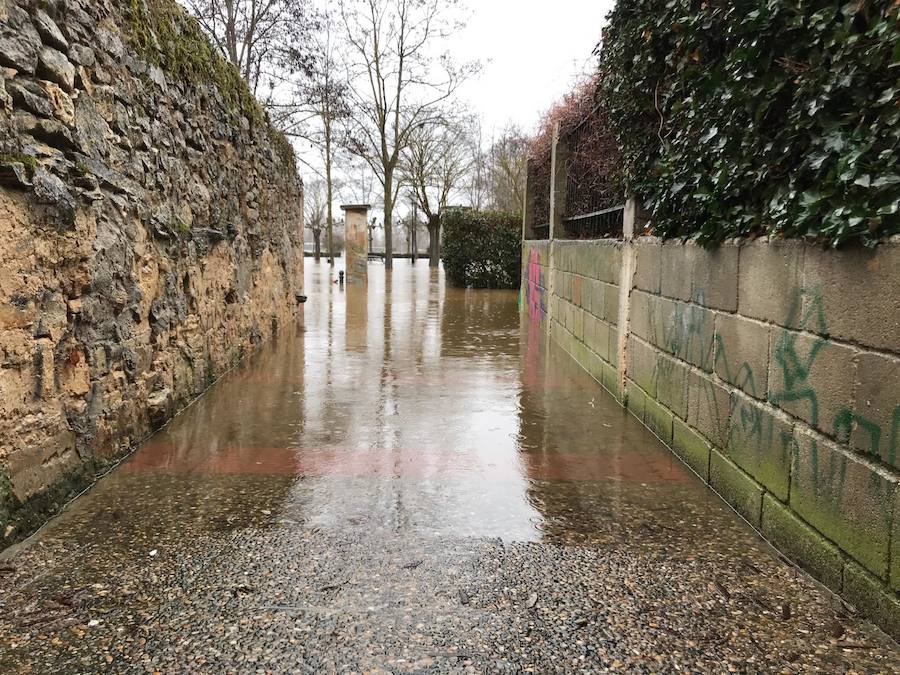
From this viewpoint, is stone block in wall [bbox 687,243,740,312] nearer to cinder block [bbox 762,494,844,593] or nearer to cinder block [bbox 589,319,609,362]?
cinder block [bbox 762,494,844,593]

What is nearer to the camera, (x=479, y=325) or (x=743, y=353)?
(x=743, y=353)

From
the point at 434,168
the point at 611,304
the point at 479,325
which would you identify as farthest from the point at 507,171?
the point at 611,304

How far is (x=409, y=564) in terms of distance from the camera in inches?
115

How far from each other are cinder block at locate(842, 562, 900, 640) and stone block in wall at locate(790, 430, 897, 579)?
0.14ft

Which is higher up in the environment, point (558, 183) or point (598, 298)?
point (558, 183)

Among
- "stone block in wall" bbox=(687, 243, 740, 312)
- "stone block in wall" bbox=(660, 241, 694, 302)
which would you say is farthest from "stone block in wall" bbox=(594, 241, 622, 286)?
"stone block in wall" bbox=(687, 243, 740, 312)

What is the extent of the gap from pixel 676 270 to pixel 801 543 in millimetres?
2161

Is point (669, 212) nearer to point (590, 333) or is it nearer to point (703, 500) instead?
point (703, 500)

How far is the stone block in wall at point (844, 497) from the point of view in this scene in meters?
2.43

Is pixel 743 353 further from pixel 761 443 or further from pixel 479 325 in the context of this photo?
pixel 479 325

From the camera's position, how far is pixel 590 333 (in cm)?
725

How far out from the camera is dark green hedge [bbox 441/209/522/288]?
19.1 metres

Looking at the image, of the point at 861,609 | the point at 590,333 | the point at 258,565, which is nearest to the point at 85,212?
the point at 258,565

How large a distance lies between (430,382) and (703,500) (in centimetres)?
335
